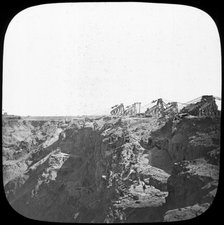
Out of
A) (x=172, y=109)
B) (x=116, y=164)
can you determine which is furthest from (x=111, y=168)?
(x=172, y=109)

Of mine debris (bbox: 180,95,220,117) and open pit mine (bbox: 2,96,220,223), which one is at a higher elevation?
mine debris (bbox: 180,95,220,117)

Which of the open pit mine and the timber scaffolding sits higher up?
the timber scaffolding

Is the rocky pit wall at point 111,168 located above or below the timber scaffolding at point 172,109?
below

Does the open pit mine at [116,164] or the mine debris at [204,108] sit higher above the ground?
the mine debris at [204,108]

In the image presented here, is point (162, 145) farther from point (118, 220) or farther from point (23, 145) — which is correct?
point (23, 145)

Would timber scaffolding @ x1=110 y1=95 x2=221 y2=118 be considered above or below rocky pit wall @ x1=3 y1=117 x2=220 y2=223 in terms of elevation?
above

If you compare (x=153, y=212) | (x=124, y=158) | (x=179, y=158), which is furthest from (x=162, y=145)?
(x=153, y=212)

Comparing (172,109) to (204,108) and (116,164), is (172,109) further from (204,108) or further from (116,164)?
(116,164)
